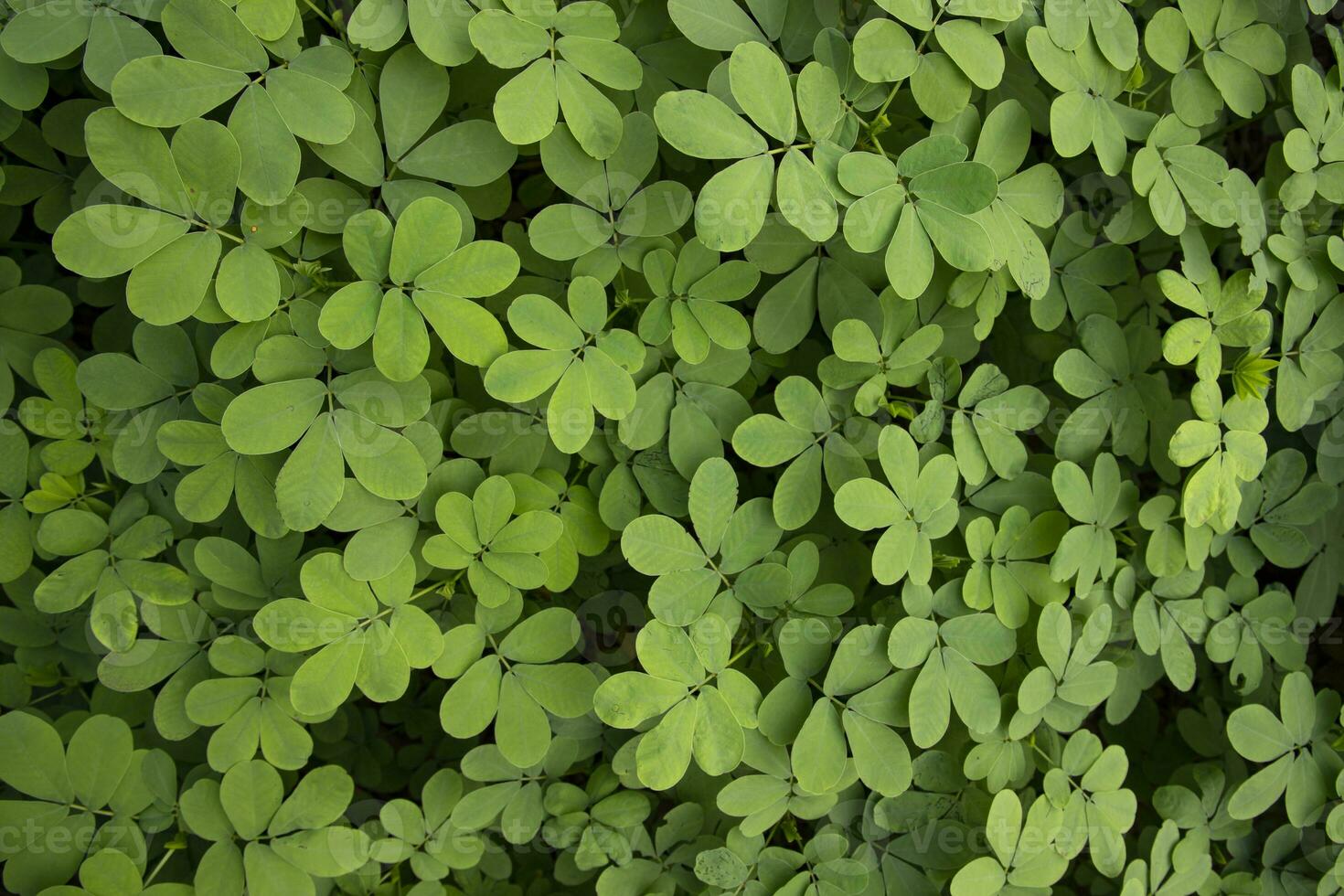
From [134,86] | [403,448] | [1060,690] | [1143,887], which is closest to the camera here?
[134,86]

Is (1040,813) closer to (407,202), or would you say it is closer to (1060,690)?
(1060,690)

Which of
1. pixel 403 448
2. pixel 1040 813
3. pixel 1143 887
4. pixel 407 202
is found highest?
pixel 407 202

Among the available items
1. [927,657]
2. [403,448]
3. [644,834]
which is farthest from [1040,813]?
[403,448]

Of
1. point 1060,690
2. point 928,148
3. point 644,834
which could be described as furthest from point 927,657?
point 928,148

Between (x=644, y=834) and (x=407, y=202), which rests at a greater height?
(x=407, y=202)

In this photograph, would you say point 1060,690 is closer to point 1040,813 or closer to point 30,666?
point 1040,813

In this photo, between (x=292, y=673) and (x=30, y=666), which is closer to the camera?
(x=292, y=673)

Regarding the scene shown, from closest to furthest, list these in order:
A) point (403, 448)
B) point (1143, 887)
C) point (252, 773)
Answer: point (403, 448) < point (252, 773) < point (1143, 887)
